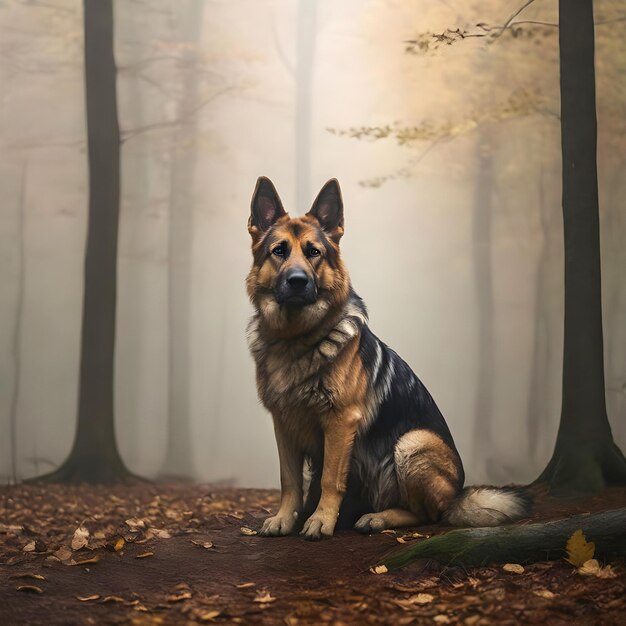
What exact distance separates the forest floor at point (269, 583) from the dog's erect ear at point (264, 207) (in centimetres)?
163

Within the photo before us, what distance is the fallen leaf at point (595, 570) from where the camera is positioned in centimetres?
278

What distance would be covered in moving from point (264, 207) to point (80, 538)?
2.12m

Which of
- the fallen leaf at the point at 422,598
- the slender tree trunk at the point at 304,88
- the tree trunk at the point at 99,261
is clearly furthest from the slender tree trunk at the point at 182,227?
the fallen leaf at the point at 422,598

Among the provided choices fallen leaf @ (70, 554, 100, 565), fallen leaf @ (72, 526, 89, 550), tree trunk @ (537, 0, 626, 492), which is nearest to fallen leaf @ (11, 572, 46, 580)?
fallen leaf @ (70, 554, 100, 565)

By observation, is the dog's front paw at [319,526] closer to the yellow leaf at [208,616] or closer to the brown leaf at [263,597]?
the brown leaf at [263,597]

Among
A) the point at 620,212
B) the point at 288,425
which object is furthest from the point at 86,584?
the point at 620,212

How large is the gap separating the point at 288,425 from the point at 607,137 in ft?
9.91

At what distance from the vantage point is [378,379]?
382 centimetres

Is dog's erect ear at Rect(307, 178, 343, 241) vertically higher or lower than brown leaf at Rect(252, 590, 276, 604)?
higher

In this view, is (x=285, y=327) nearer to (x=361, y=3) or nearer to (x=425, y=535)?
(x=425, y=535)

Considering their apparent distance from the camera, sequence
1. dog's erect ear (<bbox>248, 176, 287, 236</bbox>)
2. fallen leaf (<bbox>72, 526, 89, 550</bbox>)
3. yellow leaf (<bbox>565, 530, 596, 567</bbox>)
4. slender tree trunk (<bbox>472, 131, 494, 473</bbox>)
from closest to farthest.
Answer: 1. yellow leaf (<bbox>565, 530, 596, 567</bbox>)
2. fallen leaf (<bbox>72, 526, 89, 550</bbox>)
3. dog's erect ear (<bbox>248, 176, 287, 236</bbox>)
4. slender tree trunk (<bbox>472, 131, 494, 473</bbox>)

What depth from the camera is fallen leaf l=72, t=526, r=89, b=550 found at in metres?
3.74

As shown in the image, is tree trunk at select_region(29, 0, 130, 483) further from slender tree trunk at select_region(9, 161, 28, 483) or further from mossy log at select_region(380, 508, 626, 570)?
mossy log at select_region(380, 508, 626, 570)

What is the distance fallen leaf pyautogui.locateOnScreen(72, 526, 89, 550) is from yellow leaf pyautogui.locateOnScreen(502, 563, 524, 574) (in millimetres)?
2100
